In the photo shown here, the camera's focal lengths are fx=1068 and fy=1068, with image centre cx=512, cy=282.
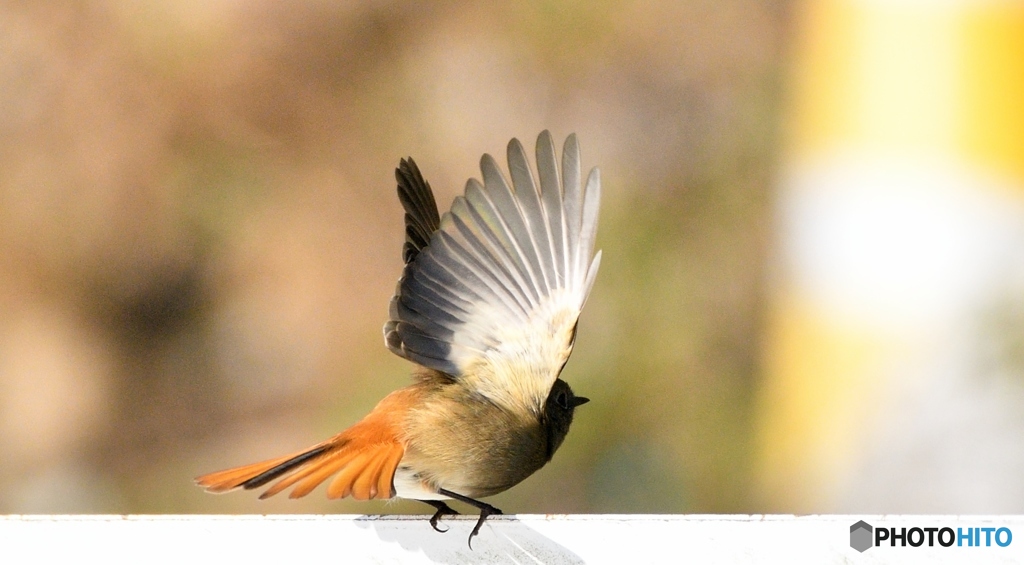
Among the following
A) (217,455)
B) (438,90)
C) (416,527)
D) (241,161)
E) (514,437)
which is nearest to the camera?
(416,527)

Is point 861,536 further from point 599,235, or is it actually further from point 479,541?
point 599,235

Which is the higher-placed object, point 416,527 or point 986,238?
point 986,238

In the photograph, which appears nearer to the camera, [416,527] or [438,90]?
[416,527]

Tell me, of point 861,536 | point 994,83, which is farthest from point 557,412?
point 994,83

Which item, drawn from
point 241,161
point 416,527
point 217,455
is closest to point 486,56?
point 241,161

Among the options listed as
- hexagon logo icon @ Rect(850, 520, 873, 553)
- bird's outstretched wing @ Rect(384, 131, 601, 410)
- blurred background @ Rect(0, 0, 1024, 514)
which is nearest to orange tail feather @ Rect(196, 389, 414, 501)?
bird's outstretched wing @ Rect(384, 131, 601, 410)

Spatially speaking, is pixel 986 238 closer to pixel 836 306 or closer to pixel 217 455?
pixel 836 306

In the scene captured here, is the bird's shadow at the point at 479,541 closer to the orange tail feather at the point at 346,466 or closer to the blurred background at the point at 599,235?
the orange tail feather at the point at 346,466

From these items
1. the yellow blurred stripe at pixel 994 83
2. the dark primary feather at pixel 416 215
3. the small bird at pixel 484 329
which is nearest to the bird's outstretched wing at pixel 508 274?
the small bird at pixel 484 329
